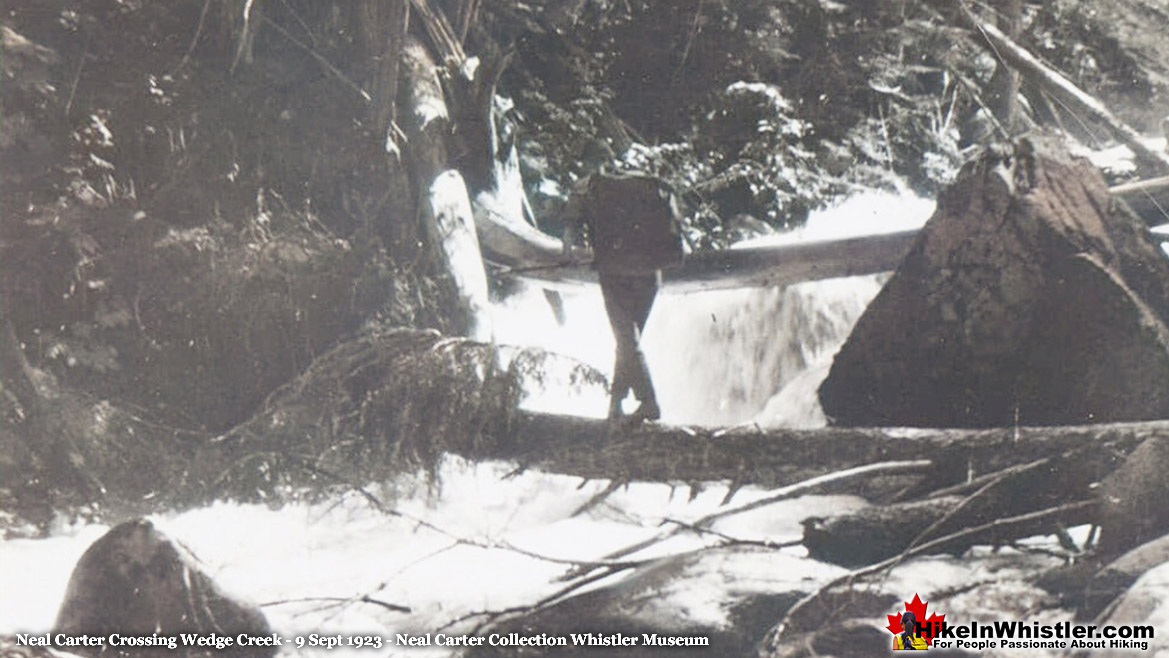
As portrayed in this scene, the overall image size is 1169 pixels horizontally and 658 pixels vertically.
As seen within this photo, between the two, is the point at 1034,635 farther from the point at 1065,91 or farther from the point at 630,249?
the point at 1065,91

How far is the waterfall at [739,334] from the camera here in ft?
6.72

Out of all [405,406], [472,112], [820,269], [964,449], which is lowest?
[964,449]

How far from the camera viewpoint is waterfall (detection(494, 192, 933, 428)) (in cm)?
205

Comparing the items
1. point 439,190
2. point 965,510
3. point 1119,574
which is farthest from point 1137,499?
point 439,190

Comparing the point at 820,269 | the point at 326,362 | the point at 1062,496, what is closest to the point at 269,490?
the point at 326,362

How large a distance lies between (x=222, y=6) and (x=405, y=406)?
2.82ft

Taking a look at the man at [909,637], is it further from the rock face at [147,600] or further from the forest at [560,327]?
the rock face at [147,600]

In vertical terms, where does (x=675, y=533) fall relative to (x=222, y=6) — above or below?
below

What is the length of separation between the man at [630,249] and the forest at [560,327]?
25 mm

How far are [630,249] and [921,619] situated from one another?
0.85 meters

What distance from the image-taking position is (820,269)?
7.41 feet

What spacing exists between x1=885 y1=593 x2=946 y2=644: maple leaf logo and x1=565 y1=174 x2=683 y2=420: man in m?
0.55

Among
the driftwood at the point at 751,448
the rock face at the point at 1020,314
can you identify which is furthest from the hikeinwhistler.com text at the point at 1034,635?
the rock face at the point at 1020,314

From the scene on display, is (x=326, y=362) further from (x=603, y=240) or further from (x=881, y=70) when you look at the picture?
(x=881, y=70)
